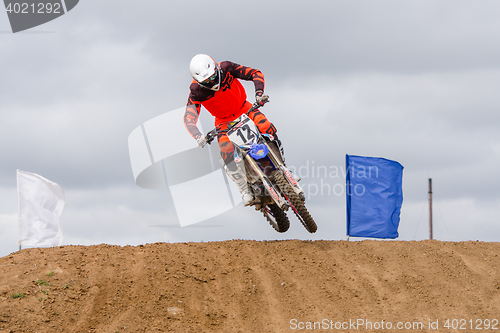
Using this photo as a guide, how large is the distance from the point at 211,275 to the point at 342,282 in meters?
2.72

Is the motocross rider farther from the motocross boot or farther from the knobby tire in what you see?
the knobby tire

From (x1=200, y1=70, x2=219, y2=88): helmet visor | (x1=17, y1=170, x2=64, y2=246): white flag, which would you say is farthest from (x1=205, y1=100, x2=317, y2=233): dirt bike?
(x1=17, y1=170, x2=64, y2=246): white flag

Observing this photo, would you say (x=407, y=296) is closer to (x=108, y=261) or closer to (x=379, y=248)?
(x=379, y=248)

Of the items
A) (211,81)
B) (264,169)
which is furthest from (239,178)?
(211,81)

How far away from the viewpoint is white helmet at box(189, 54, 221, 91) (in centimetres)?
1087

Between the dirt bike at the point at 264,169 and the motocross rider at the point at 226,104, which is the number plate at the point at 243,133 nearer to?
the dirt bike at the point at 264,169

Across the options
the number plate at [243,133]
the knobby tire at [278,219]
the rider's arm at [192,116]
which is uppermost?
the rider's arm at [192,116]

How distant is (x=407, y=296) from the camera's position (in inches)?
367

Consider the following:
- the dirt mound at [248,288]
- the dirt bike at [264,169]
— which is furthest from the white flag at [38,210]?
the dirt bike at [264,169]

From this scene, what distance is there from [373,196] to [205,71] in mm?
6143

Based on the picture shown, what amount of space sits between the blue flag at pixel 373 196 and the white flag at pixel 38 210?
8.44 meters

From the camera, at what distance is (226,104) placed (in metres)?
11.5

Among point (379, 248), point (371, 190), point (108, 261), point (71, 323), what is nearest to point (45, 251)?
point (108, 261)

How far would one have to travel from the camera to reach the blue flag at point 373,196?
13.4 meters
